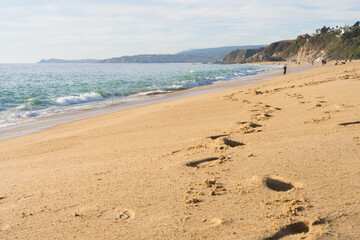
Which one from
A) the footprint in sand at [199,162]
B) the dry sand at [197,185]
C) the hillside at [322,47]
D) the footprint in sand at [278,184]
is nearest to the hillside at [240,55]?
the hillside at [322,47]

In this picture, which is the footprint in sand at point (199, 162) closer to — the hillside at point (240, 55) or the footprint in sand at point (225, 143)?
the footprint in sand at point (225, 143)

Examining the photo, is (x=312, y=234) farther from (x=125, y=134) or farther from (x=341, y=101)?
(x=341, y=101)

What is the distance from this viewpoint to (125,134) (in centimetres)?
595

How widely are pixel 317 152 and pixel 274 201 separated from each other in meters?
1.36

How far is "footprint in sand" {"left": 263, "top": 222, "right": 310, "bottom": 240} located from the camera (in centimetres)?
210

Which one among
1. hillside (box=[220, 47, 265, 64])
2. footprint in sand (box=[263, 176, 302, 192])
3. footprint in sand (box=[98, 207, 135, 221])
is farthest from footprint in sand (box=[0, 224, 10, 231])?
hillside (box=[220, 47, 265, 64])

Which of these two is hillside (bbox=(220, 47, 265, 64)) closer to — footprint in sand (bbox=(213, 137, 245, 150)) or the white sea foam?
the white sea foam

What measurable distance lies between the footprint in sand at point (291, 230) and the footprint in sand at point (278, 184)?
599 millimetres

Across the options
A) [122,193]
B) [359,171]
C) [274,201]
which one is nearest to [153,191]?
[122,193]

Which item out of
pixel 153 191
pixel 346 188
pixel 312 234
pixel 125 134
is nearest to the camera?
pixel 312 234

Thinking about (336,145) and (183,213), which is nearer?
(183,213)

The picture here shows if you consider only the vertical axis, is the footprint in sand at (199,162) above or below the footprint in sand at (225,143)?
below

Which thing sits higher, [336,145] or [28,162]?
[336,145]

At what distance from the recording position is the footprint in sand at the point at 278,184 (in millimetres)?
2824
